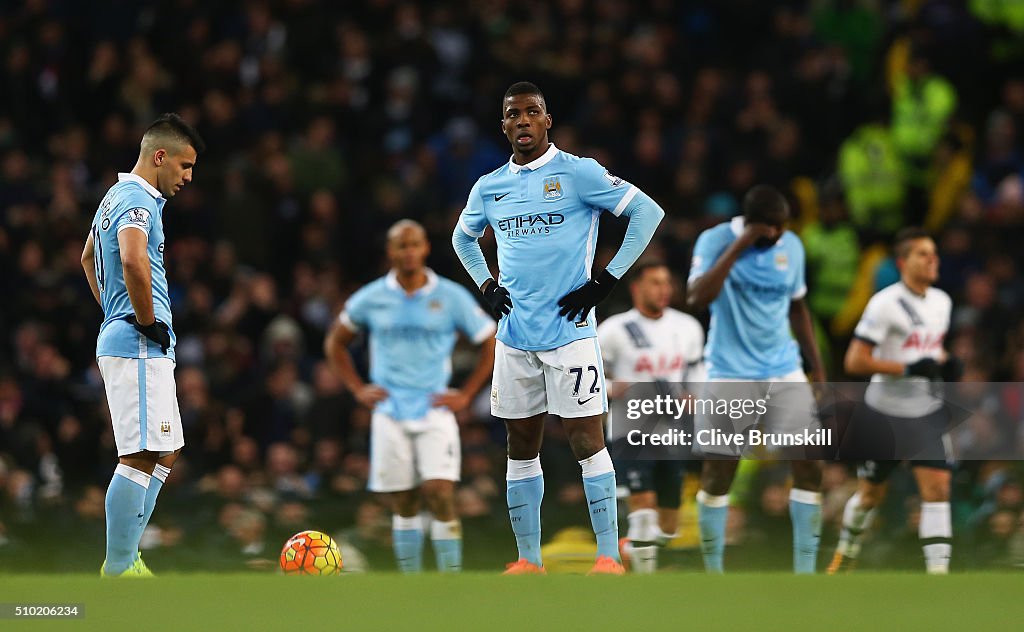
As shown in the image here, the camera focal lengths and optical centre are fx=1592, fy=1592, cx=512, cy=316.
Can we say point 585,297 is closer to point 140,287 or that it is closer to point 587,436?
point 587,436

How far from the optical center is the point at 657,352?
36.9ft

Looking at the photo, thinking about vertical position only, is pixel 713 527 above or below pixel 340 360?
below

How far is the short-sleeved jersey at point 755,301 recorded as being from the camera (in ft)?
32.9

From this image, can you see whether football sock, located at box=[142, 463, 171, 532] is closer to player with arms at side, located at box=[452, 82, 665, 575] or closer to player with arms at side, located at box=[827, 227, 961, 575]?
Result: player with arms at side, located at box=[452, 82, 665, 575]

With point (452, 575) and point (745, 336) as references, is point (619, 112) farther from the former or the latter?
point (452, 575)

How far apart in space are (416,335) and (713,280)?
7.70 feet

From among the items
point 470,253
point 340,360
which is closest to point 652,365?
point 340,360

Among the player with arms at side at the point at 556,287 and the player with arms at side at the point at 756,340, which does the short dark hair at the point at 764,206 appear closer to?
the player with arms at side at the point at 756,340

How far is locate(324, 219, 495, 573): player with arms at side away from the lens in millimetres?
11000

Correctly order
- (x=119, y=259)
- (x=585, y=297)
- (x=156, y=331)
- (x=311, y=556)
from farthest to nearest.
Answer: (x=311, y=556) → (x=585, y=297) → (x=119, y=259) → (x=156, y=331)

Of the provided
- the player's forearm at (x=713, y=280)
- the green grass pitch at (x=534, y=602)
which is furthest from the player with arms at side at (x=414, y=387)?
the green grass pitch at (x=534, y=602)

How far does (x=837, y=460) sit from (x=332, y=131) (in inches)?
309

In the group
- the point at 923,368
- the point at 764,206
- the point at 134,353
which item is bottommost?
the point at 134,353

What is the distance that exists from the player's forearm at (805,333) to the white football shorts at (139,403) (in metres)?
4.31
